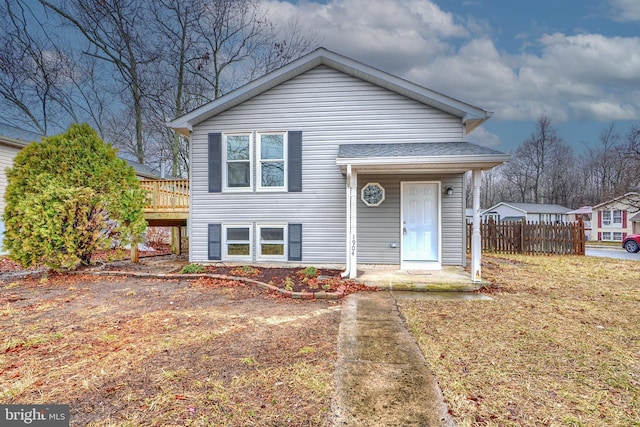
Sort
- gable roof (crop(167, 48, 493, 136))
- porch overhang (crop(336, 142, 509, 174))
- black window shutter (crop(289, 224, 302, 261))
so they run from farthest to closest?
black window shutter (crop(289, 224, 302, 261)) → gable roof (crop(167, 48, 493, 136)) → porch overhang (crop(336, 142, 509, 174))

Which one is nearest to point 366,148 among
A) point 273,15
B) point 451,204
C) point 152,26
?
point 451,204

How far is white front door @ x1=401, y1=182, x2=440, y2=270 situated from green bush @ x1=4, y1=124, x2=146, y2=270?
23.2 ft

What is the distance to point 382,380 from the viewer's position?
2.62 m

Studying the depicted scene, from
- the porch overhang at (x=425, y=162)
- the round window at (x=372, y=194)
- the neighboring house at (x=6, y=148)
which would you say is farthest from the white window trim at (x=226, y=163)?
the neighboring house at (x=6, y=148)

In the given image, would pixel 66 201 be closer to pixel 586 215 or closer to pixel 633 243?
pixel 633 243

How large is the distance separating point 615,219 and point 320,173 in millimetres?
30639

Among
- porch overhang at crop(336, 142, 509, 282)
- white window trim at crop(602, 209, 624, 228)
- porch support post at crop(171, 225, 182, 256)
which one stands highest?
porch overhang at crop(336, 142, 509, 282)

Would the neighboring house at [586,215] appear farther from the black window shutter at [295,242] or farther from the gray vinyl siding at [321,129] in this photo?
the black window shutter at [295,242]

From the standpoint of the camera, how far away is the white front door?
7.66m

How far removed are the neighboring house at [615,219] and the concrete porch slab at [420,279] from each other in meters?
24.7

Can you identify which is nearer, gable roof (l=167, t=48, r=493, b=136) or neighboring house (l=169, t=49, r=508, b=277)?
gable roof (l=167, t=48, r=493, b=136)

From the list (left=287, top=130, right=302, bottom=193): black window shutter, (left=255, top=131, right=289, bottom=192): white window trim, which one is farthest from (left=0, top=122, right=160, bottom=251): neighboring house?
(left=287, top=130, right=302, bottom=193): black window shutter

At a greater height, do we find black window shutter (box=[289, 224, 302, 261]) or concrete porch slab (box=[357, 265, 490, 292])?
black window shutter (box=[289, 224, 302, 261])

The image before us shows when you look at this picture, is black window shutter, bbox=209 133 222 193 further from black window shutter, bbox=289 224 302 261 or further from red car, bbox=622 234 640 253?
red car, bbox=622 234 640 253
